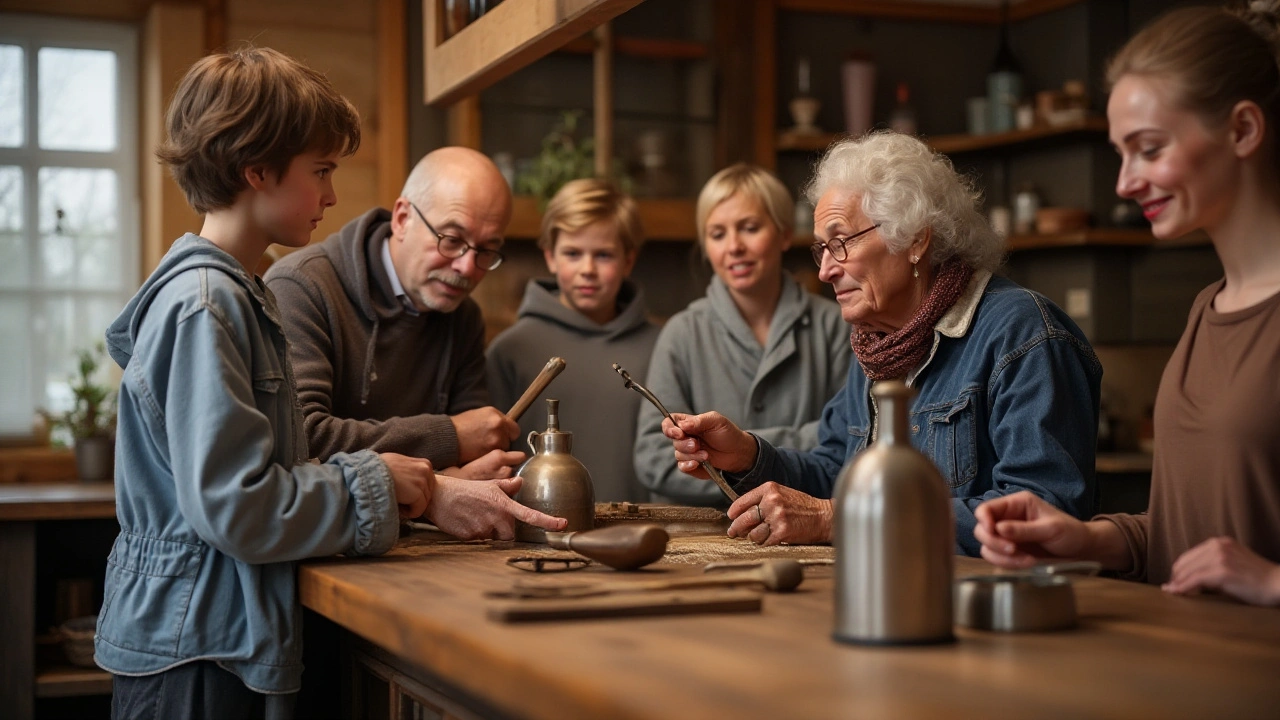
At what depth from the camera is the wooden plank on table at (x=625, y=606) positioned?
1.43 m

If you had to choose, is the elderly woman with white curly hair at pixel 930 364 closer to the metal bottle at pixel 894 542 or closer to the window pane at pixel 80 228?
the metal bottle at pixel 894 542

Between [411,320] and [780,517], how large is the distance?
1.06 m

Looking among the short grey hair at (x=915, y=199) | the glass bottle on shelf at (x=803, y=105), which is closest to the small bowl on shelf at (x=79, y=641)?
the short grey hair at (x=915, y=199)

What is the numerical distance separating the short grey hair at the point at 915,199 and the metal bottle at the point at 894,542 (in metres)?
1.17

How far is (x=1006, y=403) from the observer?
2197 millimetres

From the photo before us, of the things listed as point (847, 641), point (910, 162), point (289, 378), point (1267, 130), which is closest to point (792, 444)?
point (910, 162)

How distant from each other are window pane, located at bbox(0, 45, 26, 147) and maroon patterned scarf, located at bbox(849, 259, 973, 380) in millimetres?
3954

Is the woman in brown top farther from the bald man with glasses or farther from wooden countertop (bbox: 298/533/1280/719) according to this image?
the bald man with glasses

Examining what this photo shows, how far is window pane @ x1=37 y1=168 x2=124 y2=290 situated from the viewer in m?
5.11

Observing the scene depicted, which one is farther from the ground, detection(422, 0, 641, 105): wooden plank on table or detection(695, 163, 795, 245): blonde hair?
detection(422, 0, 641, 105): wooden plank on table

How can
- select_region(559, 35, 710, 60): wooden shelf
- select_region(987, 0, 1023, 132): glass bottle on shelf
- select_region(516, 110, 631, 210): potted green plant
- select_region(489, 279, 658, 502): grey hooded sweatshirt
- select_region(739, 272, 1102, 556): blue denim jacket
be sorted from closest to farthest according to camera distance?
select_region(739, 272, 1102, 556): blue denim jacket → select_region(489, 279, 658, 502): grey hooded sweatshirt → select_region(516, 110, 631, 210): potted green plant → select_region(559, 35, 710, 60): wooden shelf → select_region(987, 0, 1023, 132): glass bottle on shelf

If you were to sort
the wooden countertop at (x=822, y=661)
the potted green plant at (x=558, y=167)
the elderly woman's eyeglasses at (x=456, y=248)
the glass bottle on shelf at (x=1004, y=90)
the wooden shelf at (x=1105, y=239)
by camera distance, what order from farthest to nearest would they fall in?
the glass bottle on shelf at (x=1004, y=90) → the wooden shelf at (x=1105, y=239) → the potted green plant at (x=558, y=167) → the elderly woman's eyeglasses at (x=456, y=248) → the wooden countertop at (x=822, y=661)

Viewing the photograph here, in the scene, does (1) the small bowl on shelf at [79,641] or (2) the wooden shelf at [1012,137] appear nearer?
(1) the small bowl on shelf at [79,641]

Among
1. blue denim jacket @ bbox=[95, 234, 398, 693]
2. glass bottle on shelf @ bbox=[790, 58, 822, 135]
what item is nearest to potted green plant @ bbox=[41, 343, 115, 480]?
blue denim jacket @ bbox=[95, 234, 398, 693]
